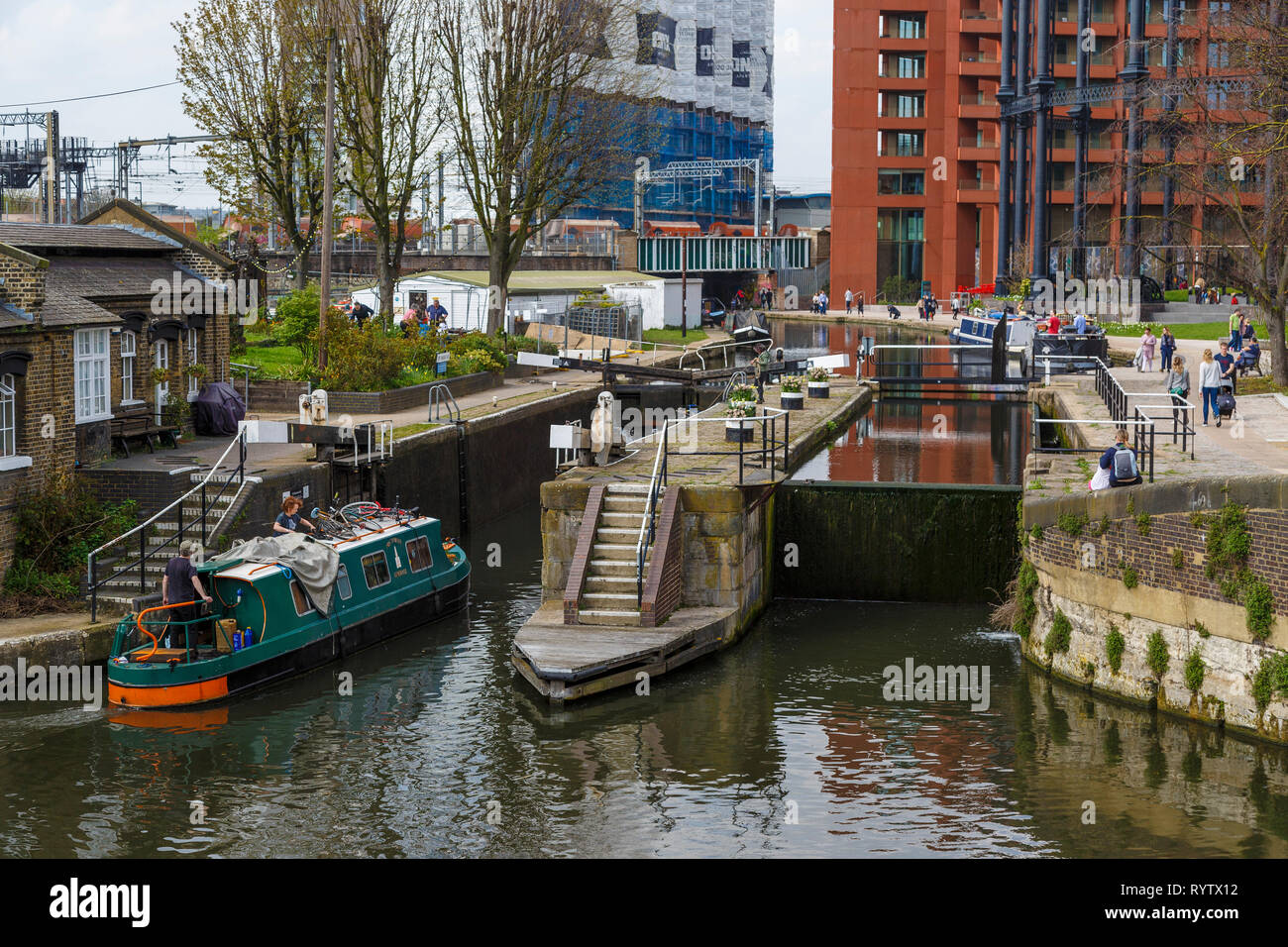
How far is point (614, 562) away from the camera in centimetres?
2391

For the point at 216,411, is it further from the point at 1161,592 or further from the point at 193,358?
the point at 1161,592

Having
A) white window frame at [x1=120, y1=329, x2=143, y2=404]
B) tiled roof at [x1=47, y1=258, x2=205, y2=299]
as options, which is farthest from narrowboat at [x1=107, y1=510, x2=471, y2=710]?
tiled roof at [x1=47, y1=258, x2=205, y2=299]

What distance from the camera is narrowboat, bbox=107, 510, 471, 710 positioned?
68.8 ft

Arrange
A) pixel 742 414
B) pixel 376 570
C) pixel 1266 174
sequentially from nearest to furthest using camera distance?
pixel 376 570
pixel 742 414
pixel 1266 174

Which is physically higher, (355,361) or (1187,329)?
Answer: (1187,329)

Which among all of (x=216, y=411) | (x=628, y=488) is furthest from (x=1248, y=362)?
(x=216, y=411)

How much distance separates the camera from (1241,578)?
1878cm

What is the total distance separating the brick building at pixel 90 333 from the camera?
80.6 feet

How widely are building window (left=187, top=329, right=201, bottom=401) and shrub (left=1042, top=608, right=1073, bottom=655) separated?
64.6 ft

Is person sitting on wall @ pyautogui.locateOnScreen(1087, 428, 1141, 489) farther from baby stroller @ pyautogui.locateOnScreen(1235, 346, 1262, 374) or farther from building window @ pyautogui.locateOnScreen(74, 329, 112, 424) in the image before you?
baby stroller @ pyautogui.locateOnScreen(1235, 346, 1262, 374)

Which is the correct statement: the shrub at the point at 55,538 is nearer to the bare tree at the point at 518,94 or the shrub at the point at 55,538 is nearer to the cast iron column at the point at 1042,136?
the bare tree at the point at 518,94

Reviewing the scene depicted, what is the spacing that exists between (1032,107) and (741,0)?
237ft

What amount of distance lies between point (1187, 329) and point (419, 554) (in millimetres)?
46022

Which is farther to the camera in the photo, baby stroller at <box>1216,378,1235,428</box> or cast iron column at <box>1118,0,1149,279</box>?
cast iron column at <box>1118,0,1149,279</box>
